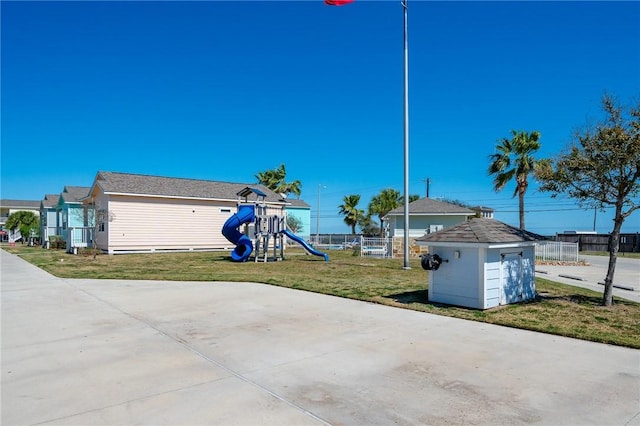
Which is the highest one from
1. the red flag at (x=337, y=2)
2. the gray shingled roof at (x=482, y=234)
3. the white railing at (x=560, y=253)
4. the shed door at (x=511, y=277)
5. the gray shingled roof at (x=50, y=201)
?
the red flag at (x=337, y=2)

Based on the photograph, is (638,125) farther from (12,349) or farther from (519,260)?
(12,349)

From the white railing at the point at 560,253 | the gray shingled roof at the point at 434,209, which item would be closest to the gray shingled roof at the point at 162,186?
the gray shingled roof at the point at 434,209

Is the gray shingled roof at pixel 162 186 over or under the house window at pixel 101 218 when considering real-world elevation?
over

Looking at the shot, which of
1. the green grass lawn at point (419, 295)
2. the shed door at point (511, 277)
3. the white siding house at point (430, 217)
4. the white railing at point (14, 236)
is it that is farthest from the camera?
the white railing at point (14, 236)

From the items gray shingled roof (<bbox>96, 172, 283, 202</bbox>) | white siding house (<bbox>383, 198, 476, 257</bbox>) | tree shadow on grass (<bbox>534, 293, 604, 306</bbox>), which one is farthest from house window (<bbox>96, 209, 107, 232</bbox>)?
tree shadow on grass (<bbox>534, 293, 604, 306</bbox>)

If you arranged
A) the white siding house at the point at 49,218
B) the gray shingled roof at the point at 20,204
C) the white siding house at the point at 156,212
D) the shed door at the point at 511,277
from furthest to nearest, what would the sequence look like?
the gray shingled roof at the point at 20,204, the white siding house at the point at 49,218, the white siding house at the point at 156,212, the shed door at the point at 511,277

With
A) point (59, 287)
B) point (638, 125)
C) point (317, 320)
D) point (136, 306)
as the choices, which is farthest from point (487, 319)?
point (59, 287)

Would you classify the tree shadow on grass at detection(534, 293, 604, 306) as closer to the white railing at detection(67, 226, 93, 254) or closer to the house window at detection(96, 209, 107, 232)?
the house window at detection(96, 209, 107, 232)

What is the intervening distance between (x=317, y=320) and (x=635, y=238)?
3896 cm

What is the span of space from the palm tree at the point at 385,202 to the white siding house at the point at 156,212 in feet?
57.2

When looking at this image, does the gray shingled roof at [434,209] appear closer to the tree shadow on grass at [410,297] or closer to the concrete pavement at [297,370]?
the tree shadow on grass at [410,297]

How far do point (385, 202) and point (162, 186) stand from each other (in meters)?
22.6

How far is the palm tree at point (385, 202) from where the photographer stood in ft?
138

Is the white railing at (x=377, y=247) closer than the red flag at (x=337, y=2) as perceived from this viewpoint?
No
